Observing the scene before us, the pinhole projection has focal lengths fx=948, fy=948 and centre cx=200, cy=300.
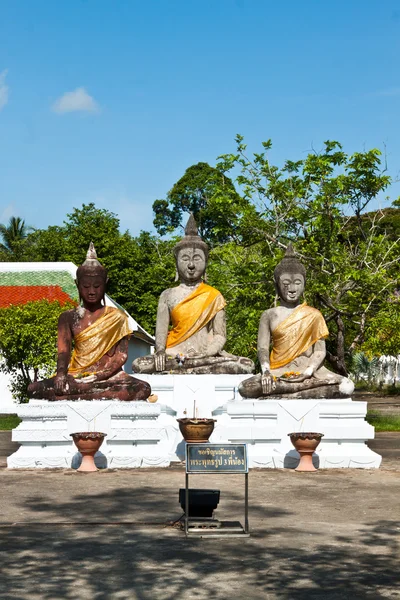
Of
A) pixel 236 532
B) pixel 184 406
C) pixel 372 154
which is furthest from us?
pixel 372 154

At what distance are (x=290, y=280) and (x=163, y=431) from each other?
11.5 ft

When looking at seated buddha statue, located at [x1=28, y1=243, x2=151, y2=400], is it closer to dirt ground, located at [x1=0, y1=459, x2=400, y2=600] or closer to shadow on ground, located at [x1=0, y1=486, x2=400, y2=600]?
dirt ground, located at [x1=0, y1=459, x2=400, y2=600]

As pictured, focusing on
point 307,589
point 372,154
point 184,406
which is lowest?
point 307,589

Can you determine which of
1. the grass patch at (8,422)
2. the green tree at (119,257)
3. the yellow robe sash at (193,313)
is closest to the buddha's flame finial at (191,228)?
the yellow robe sash at (193,313)

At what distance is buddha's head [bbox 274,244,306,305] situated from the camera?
16344 millimetres

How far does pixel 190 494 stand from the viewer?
913cm

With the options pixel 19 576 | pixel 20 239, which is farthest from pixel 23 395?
pixel 20 239

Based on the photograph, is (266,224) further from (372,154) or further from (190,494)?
(190,494)

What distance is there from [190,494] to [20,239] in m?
46.0

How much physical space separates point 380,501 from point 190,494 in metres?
3.09

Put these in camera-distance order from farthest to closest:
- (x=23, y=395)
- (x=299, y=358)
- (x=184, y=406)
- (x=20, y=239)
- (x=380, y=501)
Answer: (x=20, y=239)
(x=23, y=395)
(x=184, y=406)
(x=299, y=358)
(x=380, y=501)

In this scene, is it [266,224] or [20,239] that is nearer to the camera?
[266,224]

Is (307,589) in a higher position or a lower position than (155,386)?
lower

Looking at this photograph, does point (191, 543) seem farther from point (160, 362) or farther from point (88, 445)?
point (160, 362)
